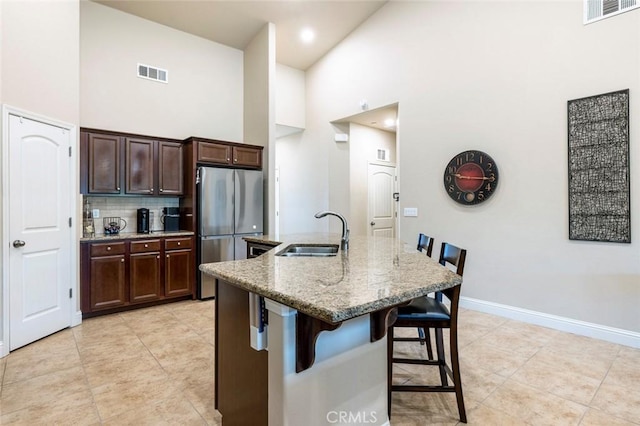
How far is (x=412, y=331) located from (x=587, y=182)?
223 centimetres

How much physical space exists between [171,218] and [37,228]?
1661mm

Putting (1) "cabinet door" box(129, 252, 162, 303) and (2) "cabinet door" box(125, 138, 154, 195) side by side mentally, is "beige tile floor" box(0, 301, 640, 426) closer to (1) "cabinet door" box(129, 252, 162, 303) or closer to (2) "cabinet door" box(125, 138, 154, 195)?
(1) "cabinet door" box(129, 252, 162, 303)

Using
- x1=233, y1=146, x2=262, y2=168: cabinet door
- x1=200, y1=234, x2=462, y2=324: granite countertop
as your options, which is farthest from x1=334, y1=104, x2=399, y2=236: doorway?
x1=200, y1=234, x2=462, y2=324: granite countertop

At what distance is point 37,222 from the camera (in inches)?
121

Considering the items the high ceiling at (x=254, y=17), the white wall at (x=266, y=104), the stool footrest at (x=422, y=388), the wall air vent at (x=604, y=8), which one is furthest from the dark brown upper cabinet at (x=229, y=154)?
the wall air vent at (x=604, y=8)

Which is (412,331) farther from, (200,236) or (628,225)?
(200,236)

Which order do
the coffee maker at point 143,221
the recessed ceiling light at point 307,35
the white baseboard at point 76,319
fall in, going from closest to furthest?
the white baseboard at point 76,319
the coffee maker at point 143,221
the recessed ceiling light at point 307,35

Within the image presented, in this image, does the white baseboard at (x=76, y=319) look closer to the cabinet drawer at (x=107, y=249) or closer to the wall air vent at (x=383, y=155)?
→ the cabinet drawer at (x=107, y=249)

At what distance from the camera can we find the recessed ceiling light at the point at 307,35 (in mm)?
5262

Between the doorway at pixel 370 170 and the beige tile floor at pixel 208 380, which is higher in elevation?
the doorway at pixel 370 170

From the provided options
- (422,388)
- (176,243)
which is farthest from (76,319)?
(422,388)

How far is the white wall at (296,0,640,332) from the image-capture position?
9.78 feet

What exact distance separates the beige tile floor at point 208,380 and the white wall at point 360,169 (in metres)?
3.02

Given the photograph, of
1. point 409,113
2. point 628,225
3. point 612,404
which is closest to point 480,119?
point 409,113
